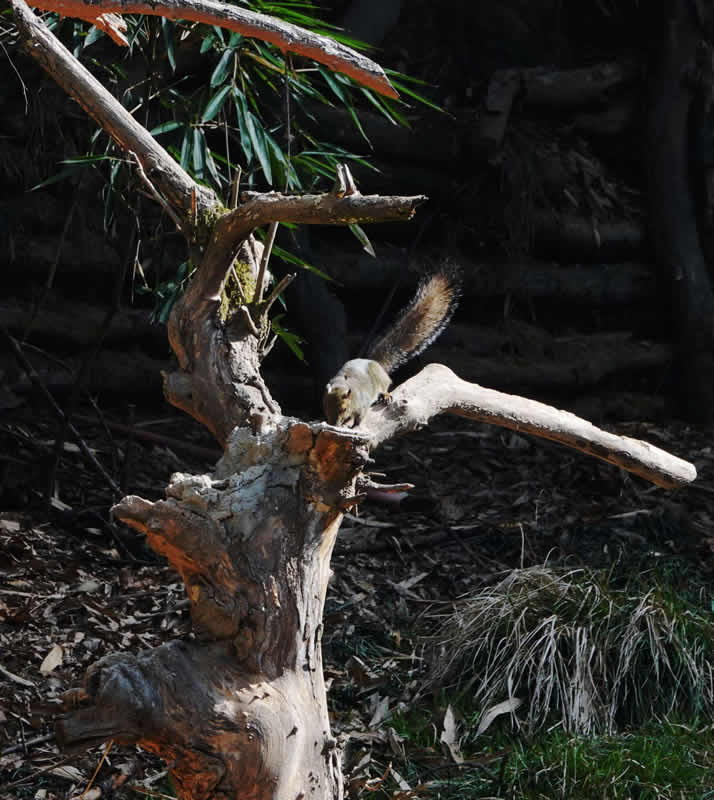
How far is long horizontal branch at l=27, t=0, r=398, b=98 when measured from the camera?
1754 millimetres

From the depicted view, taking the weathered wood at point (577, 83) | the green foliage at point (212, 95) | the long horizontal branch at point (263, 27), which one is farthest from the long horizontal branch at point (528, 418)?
the weathered wood at point (577, 83)

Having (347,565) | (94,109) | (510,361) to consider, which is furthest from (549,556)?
(94,109)

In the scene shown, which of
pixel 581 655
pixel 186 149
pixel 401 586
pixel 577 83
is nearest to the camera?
pixel 581 655

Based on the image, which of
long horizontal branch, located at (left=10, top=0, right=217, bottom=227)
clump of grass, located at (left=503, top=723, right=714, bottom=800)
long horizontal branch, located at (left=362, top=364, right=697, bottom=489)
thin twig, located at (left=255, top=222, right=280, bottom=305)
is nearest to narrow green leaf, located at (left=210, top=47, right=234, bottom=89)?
long horizontal branch, located at (left=10, top=0, right=217, bottom=227)

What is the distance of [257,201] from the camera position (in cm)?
160

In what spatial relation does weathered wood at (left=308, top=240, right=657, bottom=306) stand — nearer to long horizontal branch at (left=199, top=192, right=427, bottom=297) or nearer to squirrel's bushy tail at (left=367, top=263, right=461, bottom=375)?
squirrel's bushy tail at (left=367, top=263, right=461, bottom=375)

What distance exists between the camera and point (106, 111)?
79.0 inches

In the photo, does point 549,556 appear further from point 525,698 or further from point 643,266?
point 643,266

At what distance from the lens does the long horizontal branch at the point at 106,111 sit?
1.98 metres

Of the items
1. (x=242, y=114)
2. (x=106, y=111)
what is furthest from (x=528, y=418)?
(x=242, y=114)

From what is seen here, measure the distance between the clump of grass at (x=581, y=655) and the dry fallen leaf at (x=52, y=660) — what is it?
3.31 feet

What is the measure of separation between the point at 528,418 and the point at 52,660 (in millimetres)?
1579

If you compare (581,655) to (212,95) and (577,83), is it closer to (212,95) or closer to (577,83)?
(212,95)

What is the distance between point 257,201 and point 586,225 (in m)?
3.99
